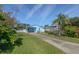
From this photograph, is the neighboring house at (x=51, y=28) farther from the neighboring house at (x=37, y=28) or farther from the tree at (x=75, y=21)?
the tree at (x=75, y=21)

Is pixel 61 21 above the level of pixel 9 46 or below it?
above

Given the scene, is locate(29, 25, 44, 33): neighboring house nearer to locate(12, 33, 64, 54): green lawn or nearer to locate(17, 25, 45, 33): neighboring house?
locate(17, 25, 45, 33): neighboring house

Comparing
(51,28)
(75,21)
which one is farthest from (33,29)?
(75,21)

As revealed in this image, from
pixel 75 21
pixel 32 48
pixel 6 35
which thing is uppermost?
pixel 75 21

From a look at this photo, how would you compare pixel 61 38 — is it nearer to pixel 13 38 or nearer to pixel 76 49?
pixel 76 49

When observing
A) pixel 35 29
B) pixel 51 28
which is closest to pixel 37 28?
pixel 35 29

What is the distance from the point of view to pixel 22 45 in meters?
3.82

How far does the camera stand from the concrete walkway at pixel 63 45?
3805mm

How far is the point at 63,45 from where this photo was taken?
3830mm

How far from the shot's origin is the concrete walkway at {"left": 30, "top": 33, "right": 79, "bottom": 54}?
380cm

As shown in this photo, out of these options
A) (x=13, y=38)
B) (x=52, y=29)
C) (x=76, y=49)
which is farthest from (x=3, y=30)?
Result: (x=76, y=49)

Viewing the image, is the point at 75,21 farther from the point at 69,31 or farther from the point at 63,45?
the point at 63,45
